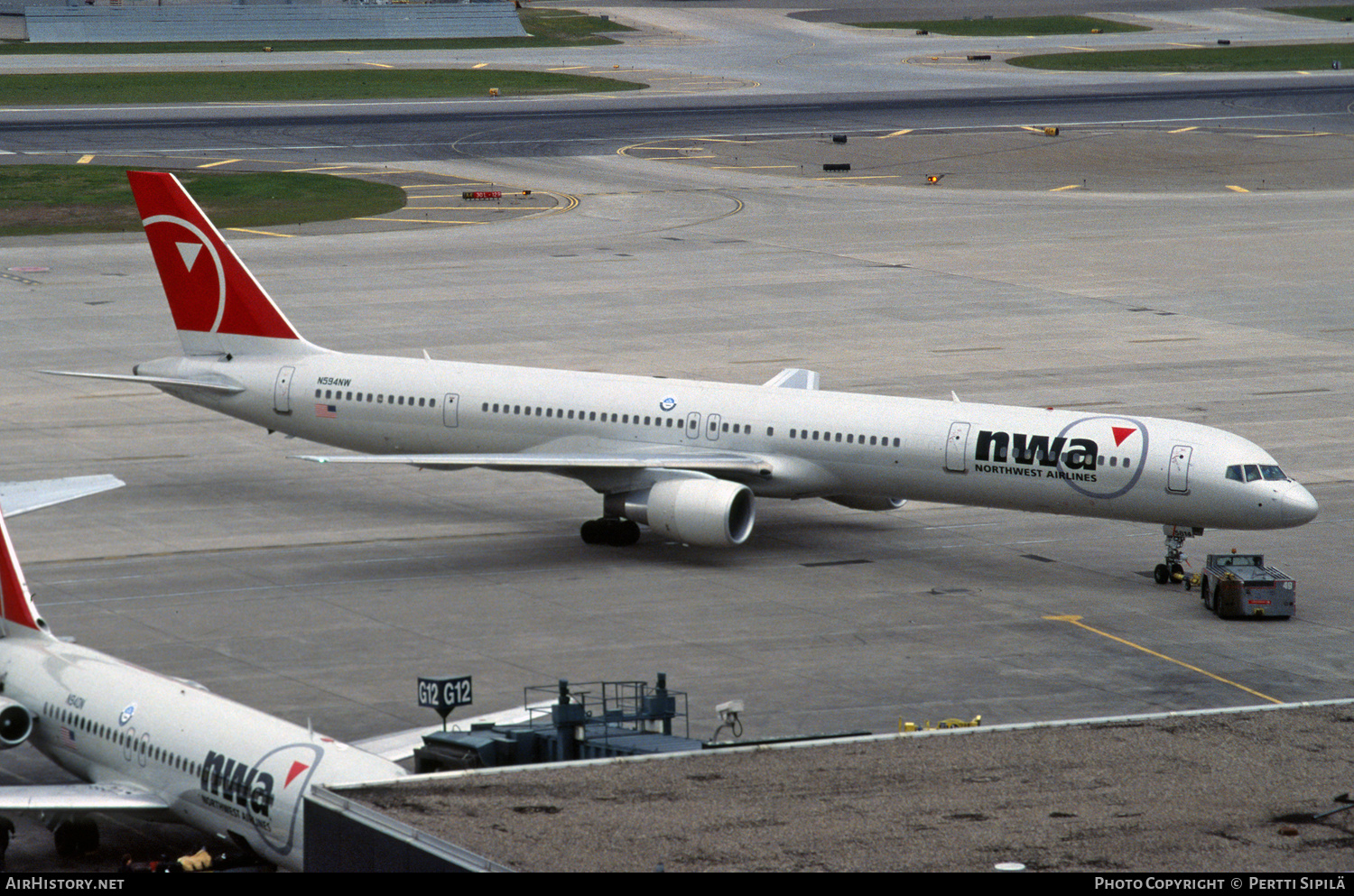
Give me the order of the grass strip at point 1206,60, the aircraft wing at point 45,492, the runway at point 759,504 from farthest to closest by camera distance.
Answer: the grass strip at point 1206,60 → the runway at point 759,504 → the aircraft wing at point 45,492

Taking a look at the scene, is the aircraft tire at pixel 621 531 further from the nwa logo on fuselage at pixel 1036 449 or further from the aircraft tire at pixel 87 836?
the aircraft tire at pixel 87 836

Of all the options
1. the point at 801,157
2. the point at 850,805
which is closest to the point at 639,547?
the point at 850,805

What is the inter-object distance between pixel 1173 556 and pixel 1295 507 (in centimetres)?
306

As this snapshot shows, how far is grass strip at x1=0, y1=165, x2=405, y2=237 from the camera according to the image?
98.6 meters

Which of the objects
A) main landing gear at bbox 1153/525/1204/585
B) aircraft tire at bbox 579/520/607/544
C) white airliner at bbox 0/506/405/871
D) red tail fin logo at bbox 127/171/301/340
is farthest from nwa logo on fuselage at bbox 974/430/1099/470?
white airliner at bbox 0/506/405/871

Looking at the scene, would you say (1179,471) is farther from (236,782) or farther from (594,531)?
(236,782)

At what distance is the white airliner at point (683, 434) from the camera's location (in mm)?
42062

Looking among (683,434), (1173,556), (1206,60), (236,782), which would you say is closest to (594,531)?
(683,434)

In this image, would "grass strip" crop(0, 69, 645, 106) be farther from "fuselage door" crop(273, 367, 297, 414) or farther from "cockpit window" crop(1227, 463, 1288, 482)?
"cockpit window" crop(1227, 463, 1288, 482)

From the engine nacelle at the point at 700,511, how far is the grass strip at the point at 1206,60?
473 feet

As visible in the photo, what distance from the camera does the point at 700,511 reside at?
4334cm

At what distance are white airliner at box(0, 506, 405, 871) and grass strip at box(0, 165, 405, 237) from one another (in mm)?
69439

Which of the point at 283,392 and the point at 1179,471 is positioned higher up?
the point at 283,392

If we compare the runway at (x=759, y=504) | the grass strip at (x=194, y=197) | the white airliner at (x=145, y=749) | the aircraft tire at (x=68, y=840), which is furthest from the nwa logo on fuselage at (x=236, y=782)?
the grass strip at (x=194, y=197)
